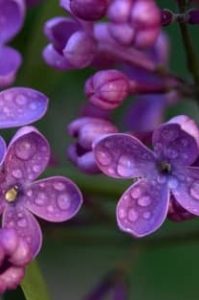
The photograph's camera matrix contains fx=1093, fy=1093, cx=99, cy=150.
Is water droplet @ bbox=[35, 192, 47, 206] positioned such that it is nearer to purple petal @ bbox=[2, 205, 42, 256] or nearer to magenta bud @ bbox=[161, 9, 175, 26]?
purple petal @ bbox=[2, 205, 42, 256]

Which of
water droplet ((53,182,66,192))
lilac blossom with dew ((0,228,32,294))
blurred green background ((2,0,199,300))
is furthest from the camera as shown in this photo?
blurred green background ((2,0,199,300))

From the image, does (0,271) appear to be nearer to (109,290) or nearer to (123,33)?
(123,33)

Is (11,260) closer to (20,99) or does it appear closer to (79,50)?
(20,99)

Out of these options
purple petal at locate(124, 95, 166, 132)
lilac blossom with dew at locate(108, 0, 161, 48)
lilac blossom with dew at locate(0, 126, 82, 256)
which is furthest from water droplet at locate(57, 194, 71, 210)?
purple petal at locate(124, 95, 166, 132)

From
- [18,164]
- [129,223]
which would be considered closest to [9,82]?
[18,164]

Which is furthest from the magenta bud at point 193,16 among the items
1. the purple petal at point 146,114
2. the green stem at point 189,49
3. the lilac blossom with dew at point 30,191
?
the purple petal at point 146,114

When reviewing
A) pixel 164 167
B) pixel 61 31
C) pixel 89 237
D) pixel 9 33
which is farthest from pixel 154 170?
pixel 89 237
